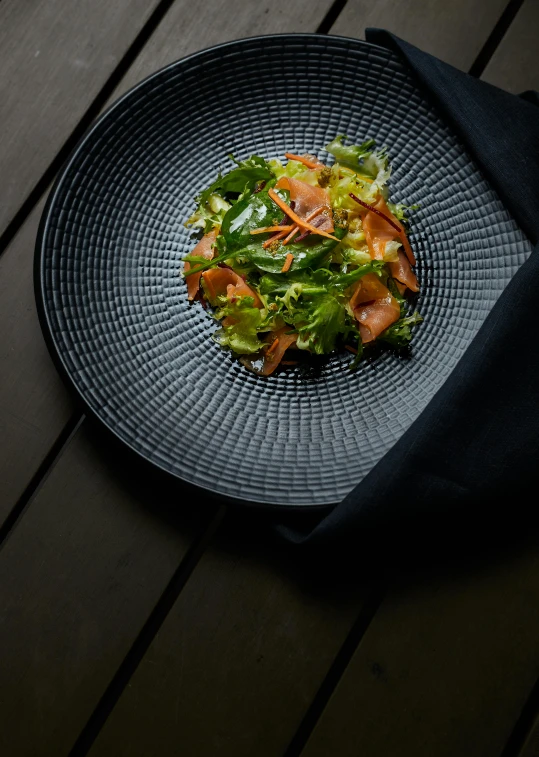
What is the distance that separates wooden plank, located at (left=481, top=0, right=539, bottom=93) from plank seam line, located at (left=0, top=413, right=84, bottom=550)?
957 millimetres

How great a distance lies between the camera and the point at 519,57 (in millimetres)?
1417

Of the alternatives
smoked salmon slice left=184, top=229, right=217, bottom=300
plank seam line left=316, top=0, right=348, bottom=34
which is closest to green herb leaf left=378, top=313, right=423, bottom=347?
smoked salmon slice left=184, top=229, right=217, bottom=300

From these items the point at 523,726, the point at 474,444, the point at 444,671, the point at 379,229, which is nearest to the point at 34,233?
the point at 379,229

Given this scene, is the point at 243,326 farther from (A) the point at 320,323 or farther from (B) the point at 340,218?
(B) the point at 340,218

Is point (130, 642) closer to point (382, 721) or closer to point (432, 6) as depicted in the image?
point (382, 721)

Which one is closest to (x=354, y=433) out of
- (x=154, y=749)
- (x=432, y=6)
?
(x=154, y=749)

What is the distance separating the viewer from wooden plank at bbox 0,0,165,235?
1.39m

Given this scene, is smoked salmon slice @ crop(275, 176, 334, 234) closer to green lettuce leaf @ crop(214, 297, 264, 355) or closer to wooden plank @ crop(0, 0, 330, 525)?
green lettuce leaf @ crop(214, 297, 264, 355)

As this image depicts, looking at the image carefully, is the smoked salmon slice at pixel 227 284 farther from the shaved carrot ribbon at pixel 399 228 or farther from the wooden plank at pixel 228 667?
the wooden plank at pixel 228 667

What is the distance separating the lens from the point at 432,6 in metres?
1.43

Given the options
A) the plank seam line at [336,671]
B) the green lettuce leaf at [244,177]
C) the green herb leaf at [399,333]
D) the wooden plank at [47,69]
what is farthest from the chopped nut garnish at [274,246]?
the plank seam line at [336,671]

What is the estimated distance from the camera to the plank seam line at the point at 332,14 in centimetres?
143

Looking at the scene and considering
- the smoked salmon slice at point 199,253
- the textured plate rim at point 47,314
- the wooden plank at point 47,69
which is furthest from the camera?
the wooden plank at point 47,69

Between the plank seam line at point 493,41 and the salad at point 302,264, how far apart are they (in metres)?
0.31
